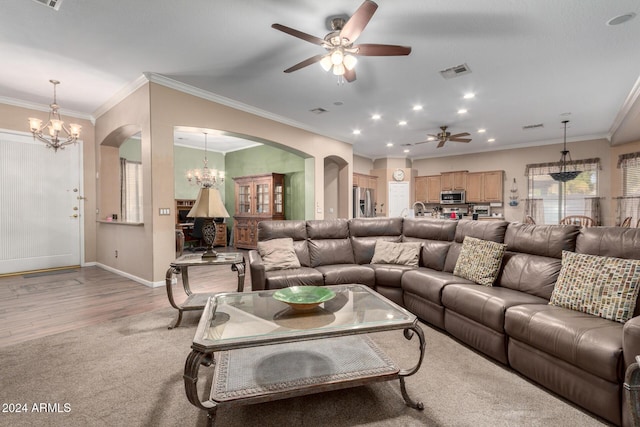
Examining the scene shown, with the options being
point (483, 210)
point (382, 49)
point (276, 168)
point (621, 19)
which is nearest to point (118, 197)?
point (276, 168)

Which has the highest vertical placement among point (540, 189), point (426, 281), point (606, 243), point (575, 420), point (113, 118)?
point (113, 118)

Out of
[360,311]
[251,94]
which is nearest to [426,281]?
[360,311]

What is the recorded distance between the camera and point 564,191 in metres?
7.29

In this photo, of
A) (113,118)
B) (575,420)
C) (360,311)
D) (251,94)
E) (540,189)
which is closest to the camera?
(575,420)

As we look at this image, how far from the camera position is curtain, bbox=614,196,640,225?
611 cm

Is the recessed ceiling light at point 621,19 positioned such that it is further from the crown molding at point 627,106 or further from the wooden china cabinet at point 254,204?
the wooden china cabinet at point 254,204

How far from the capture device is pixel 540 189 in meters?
7.61

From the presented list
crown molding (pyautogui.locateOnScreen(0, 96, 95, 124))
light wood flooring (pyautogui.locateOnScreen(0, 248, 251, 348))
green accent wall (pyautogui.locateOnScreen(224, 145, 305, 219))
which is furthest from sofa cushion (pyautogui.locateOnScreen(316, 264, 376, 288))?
crown molding (pyautogui.locateOnScreen(0, 96, 95, 124))

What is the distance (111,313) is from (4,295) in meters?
1.95

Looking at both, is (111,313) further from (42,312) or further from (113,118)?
(113,118)

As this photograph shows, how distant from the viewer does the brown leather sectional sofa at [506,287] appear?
1569 mm

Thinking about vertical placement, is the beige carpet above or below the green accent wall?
below

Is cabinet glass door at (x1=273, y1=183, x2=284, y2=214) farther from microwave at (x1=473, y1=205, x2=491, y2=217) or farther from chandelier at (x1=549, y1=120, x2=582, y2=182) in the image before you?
chandelier at (x1=549, y1=120, x2=582, y2=182)

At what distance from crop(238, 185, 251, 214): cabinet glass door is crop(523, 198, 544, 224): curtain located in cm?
748
